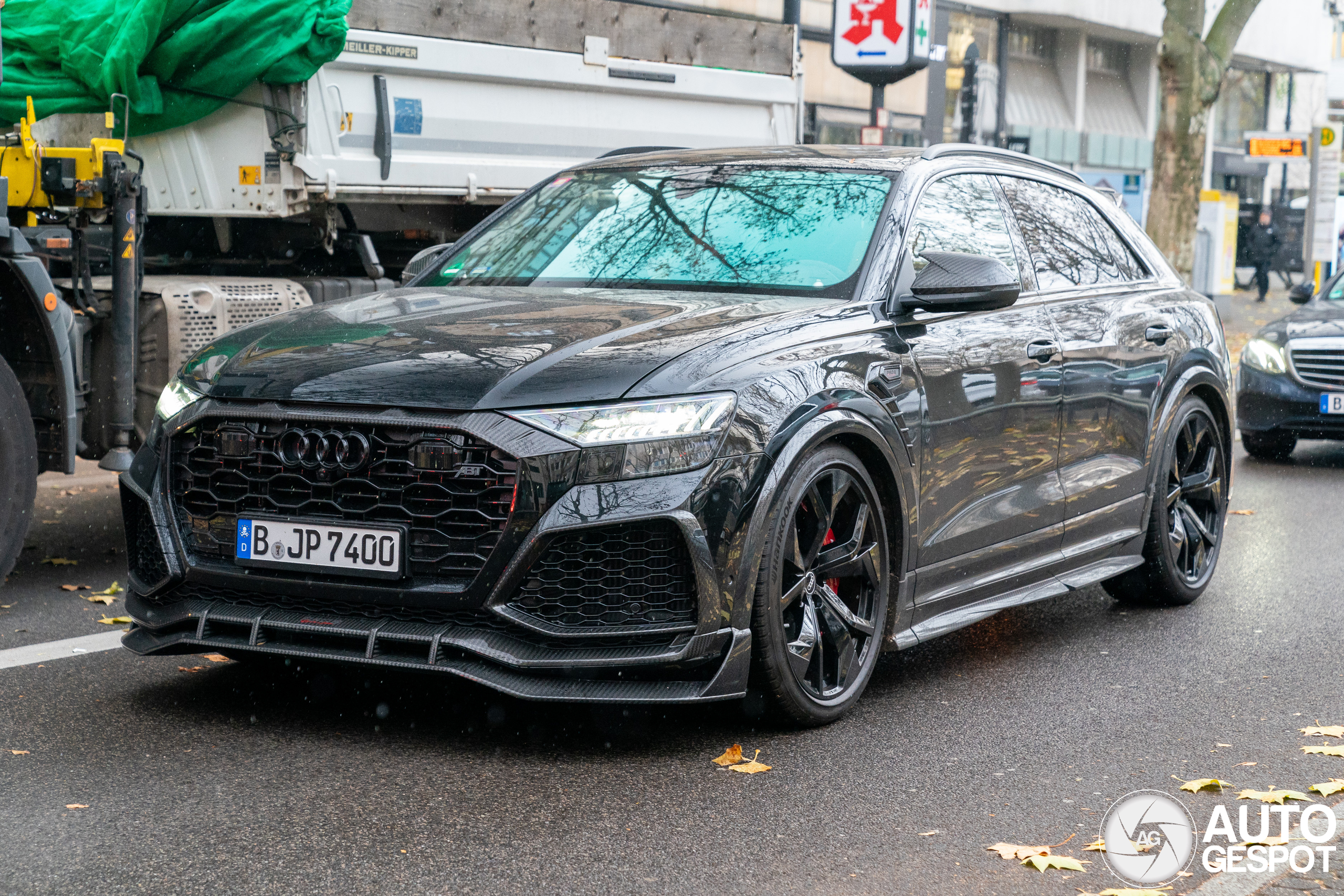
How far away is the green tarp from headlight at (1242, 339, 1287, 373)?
699 centimetres

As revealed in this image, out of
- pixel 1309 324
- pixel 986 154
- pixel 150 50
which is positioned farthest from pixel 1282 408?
pixel 150 50

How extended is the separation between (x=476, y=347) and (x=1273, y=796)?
2375mm

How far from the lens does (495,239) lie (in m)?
5.97

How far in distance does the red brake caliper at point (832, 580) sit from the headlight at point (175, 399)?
69.5 inches

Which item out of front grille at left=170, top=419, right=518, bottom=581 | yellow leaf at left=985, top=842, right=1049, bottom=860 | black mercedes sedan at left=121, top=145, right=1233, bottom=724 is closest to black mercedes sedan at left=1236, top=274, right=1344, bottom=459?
black mercedes sedan at left=121, top=145, right=1233, bottom=724

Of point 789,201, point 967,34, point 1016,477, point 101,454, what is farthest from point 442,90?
point 967,34

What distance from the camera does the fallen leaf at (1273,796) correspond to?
170 inches

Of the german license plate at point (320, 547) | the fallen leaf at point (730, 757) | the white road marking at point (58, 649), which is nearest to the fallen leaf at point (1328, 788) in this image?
the fallen leaf at point (730, 757)

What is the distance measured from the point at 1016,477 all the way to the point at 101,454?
3617 mm

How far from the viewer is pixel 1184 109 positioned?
65.5 ft

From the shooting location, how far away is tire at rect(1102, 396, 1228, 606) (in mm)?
6691

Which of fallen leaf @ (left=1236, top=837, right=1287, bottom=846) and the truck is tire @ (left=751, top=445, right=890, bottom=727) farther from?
the truck

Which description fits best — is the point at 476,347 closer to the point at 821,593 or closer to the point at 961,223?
the point at 821,593

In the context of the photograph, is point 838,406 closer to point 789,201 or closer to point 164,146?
point 789,201
